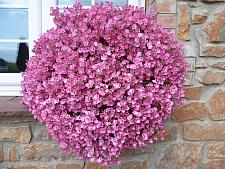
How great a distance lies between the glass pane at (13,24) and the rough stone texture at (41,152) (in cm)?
80

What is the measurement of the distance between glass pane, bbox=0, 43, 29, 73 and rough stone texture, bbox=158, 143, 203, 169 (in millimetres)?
1153

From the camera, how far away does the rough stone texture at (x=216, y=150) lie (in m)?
2.28

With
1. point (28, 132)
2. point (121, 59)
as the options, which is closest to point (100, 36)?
point (121, 59)

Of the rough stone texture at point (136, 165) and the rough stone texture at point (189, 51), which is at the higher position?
the rough stone texture at point (189, 51)

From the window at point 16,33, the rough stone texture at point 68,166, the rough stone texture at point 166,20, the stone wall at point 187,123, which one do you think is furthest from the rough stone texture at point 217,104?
the rough stone texture at point 68,166

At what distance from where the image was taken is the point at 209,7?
2.19 m

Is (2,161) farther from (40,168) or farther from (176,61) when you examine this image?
(176,61)

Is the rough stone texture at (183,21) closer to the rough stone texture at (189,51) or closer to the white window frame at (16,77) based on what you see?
the rough stone texture at (189,51)

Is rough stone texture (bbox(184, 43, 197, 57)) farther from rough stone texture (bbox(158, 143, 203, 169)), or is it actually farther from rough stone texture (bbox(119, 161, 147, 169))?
rough stone texture (bbox(119, 161, 147, 169))

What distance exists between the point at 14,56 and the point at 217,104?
4.60 feet

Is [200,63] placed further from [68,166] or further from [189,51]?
[68,166]

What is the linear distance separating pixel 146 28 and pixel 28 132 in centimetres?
93

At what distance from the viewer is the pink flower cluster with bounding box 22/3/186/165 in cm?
170

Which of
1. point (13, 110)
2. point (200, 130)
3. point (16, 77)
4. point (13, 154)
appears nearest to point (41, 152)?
point (13, 154)
